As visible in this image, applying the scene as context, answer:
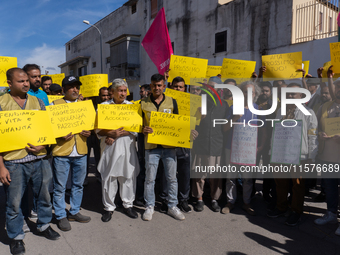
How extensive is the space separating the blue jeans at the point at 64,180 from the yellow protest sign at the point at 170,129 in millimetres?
1076

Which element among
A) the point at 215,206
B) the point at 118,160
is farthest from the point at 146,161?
the point at 215,206

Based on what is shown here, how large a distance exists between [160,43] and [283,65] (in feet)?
8.55

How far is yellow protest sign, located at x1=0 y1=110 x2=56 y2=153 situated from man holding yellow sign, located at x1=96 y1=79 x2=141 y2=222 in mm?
833

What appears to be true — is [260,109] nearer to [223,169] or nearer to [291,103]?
[291,103]

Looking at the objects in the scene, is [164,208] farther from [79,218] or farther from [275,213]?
[275,213]

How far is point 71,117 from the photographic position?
3.49m

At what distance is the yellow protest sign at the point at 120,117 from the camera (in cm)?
363

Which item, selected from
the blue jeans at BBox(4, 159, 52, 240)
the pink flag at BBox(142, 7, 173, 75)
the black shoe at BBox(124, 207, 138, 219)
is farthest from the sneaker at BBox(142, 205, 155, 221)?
the pink flag at BBox(142, 7, 173, 75)

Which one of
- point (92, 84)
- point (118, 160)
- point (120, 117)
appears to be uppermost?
point (92, 84)

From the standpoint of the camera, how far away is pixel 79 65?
1202 inches

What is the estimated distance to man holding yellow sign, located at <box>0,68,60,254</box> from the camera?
2.90 metres

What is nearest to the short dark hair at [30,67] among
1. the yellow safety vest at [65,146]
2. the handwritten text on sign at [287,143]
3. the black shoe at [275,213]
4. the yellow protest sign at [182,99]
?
the yellow safety vest at [65,146]

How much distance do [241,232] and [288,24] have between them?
11.0m

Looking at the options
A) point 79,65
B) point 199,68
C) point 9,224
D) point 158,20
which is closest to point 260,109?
point 199,68
